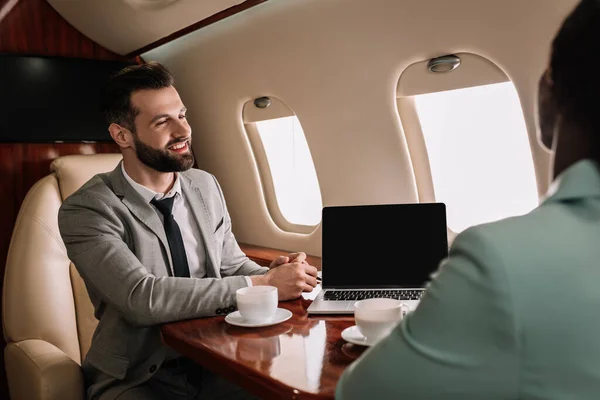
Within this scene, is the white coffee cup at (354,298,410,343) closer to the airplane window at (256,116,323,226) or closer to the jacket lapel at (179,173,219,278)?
the jacket lapel at (179,173,219,278)

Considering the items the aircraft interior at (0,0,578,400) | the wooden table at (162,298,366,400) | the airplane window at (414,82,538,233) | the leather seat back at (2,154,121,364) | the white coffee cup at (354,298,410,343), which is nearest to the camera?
the wooden table at (162,298,366,400)

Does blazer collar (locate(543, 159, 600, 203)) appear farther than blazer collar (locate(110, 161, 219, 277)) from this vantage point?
No

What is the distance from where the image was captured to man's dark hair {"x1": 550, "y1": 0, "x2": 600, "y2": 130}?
A: 726 millimetres

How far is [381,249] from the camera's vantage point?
1877 millimetres

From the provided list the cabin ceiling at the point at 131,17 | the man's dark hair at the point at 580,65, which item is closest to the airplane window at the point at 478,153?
the cabin ceiling at the point at 131,17

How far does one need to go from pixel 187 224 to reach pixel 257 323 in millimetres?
671

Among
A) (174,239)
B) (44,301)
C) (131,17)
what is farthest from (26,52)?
(174,239)

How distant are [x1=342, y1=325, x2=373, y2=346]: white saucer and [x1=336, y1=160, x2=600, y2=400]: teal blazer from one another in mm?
613

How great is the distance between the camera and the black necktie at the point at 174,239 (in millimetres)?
2045

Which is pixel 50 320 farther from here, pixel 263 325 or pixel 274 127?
pixel 274 127

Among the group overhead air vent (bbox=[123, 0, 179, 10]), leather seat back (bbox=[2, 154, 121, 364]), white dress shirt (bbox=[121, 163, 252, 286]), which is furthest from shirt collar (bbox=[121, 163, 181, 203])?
overhead air vent (bbox=[123, 0, 179, 10])

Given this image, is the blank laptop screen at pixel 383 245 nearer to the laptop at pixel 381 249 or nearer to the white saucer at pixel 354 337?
the laptop at pixel 381 249

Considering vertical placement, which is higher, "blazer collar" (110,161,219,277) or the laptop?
"blazer collar" (110,161,219,277)

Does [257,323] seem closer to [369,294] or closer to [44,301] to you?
[369,294]
